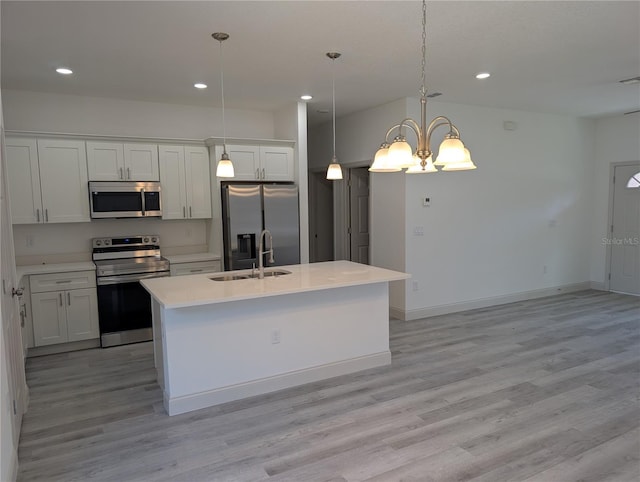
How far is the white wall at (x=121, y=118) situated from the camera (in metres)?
4.65

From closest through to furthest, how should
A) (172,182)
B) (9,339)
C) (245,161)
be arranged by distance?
(9,339) → (172,182) → (245,161)

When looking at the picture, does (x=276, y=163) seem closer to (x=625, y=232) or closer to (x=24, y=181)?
(x=24, y=181)

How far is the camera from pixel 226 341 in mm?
3293

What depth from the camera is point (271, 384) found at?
347 centimetres

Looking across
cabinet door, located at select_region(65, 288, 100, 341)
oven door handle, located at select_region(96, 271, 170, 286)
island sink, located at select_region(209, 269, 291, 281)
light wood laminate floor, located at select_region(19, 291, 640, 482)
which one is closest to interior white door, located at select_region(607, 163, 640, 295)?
light wood laminate floor, located at select_region(19, 291, 640, 482)

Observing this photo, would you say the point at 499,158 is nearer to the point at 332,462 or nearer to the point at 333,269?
the point at 333,269

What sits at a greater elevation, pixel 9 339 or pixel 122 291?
pixel 9 339

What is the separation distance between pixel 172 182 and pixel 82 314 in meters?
1.76

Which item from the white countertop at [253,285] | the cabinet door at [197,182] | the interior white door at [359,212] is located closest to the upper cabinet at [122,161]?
the cabinet door at [197,182]

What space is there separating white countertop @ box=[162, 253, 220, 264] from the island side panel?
6.20 ft

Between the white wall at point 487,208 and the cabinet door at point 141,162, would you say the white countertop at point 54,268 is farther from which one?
the white wall at point 487,208

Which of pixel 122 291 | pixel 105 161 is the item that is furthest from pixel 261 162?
pixel 122 291

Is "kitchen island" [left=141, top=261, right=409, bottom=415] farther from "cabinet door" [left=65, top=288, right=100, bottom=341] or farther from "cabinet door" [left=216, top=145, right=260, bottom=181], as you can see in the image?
"cabinet door" [left=216, top=145, right=260, bottom=181]

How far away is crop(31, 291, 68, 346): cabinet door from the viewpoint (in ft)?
14.0
